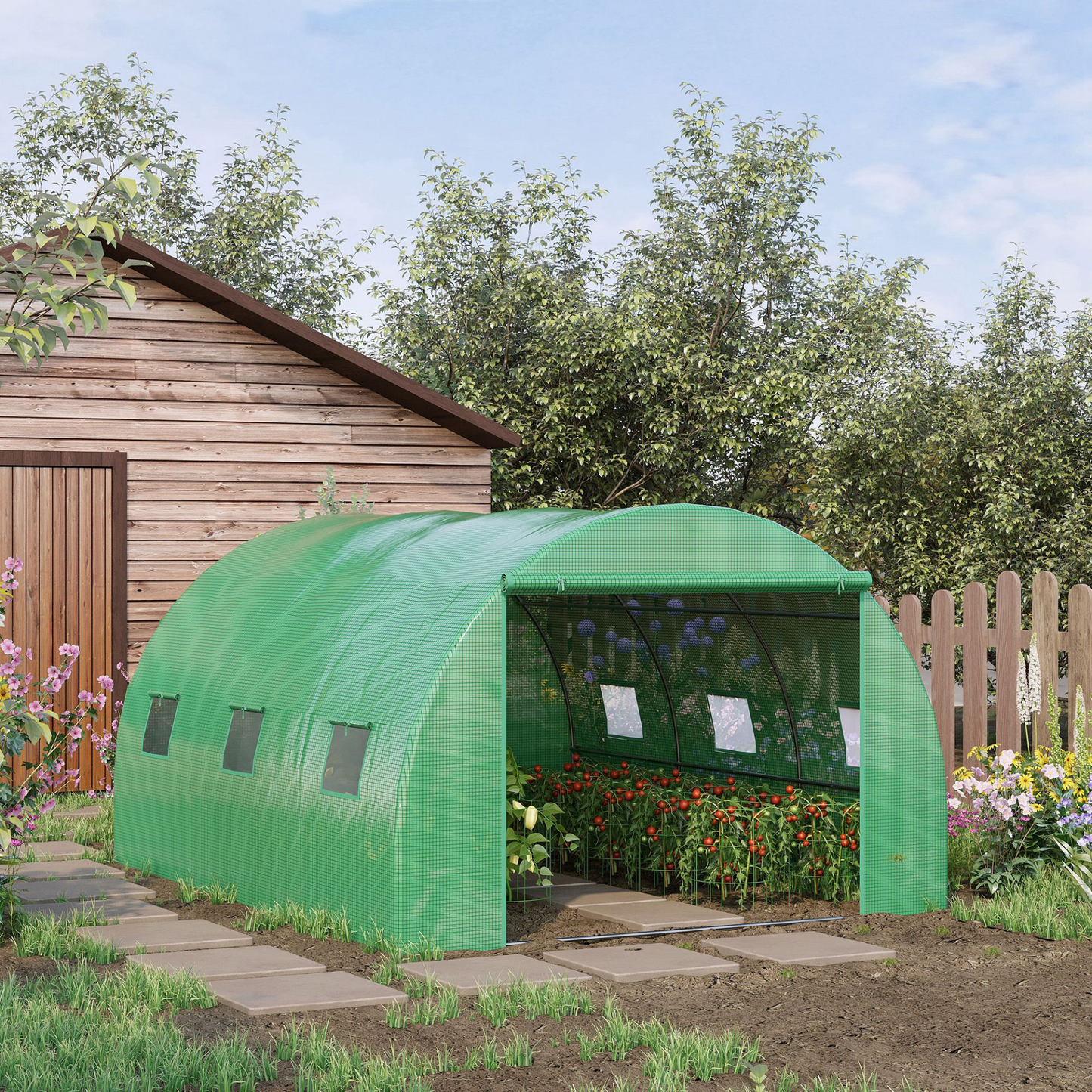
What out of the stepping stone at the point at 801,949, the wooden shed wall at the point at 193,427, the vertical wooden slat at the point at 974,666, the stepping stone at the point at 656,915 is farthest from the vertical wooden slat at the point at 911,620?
the wooden shed wall at the point at 193,427

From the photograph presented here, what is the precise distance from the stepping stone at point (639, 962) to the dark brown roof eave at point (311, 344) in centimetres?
702

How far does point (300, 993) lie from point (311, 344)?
26.0 ft

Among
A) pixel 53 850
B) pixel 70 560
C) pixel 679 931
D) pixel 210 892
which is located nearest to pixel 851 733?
pixel 679 931

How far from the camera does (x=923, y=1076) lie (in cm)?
489

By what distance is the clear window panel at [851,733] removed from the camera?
328 inches

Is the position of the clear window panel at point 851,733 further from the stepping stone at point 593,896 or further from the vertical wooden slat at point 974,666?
→ the vertical wooden slat at point 974,666

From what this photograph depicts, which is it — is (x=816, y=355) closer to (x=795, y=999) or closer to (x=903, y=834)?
(x=903, y=834)

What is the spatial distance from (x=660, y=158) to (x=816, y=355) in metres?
3.71

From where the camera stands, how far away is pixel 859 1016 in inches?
222

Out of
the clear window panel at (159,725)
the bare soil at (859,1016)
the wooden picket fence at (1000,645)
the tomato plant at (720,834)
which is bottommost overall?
the bare soil at (859,1016)

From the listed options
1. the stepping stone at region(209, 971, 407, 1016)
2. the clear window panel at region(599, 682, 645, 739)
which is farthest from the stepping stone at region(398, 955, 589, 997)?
the clear window panel at region(599, 682, 645, 739)

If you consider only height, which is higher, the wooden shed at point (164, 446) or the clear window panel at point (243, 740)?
the wooden shed at point (164, 446)

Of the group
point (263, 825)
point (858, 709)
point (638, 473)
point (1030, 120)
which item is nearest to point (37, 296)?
point (263, 825)

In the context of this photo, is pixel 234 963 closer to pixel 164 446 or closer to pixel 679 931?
pixel 679 931
